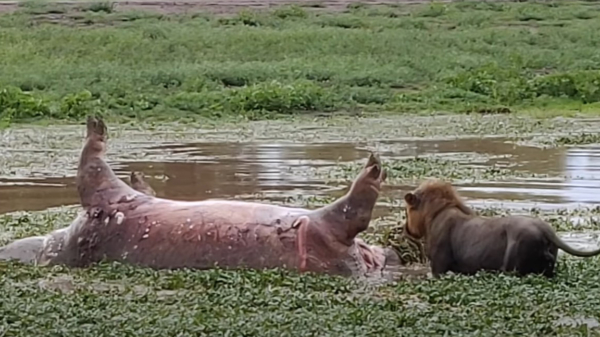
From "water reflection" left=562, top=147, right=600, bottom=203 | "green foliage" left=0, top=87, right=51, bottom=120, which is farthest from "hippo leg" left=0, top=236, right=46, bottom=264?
"green foliage" left=0, top=87, right=51, bottom=120

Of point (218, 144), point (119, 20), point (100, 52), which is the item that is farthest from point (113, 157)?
point (119, 20)

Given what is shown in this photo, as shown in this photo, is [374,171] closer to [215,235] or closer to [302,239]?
[302,239]

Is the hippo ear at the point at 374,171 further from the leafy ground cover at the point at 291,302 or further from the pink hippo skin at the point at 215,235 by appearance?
the leafy ground cover at the point at 291,302

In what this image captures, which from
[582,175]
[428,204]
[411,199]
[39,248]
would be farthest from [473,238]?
[582,175]

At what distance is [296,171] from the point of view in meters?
13.8

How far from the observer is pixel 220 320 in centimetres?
689

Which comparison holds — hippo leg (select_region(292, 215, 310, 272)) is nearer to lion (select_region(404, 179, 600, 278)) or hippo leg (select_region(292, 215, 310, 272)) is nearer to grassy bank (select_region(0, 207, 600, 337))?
grassy bank (select_region(0, 207, 600, 337))

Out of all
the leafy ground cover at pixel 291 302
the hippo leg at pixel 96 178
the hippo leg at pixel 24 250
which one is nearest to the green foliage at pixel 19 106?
the leafy ground cover at pixel 291 302

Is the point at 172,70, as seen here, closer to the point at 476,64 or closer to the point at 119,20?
the point at 476,64

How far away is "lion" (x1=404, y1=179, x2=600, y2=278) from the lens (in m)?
8.05

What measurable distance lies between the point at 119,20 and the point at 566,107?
40.4 ft

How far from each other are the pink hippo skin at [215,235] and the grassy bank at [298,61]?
11252mm

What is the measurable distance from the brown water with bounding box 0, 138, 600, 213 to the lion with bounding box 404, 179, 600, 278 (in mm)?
2608

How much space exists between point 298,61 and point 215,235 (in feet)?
55.1
